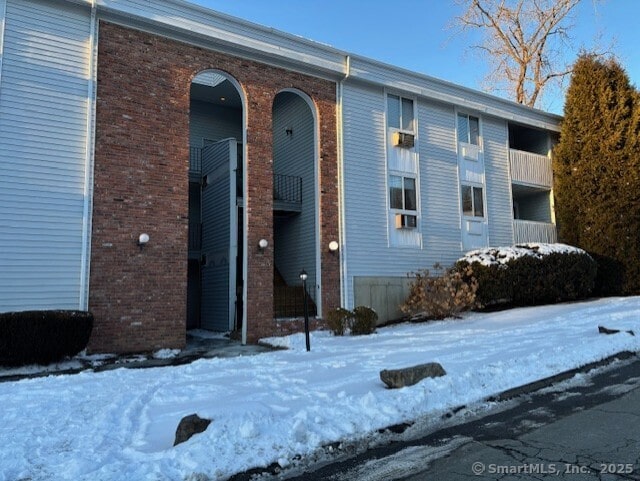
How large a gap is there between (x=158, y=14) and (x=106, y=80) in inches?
76.4

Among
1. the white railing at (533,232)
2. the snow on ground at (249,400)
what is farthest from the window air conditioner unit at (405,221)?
the snow on ground at (249,400)

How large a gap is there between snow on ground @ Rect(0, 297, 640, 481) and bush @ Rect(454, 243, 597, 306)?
420cm

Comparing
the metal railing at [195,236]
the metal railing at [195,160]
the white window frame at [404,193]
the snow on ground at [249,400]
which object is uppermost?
the metal railing at [195,160]

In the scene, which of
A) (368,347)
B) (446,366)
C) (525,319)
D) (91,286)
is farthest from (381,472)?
(525,319)

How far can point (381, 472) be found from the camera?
4.17 meters

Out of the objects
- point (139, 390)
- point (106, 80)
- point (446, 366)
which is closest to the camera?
point (139, 390)

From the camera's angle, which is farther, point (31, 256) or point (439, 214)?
point (439, 214)

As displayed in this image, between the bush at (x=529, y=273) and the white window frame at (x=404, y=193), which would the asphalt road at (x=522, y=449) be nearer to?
the bush at (x=529, y=273)

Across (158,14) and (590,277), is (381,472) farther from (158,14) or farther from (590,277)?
(590,277)

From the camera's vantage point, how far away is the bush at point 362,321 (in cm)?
1266

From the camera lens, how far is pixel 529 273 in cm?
1539

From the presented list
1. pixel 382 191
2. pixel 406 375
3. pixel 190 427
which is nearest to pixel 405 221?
pixel 382 191

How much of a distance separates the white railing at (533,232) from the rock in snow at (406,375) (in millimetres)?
12922

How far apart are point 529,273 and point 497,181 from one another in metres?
4.21
